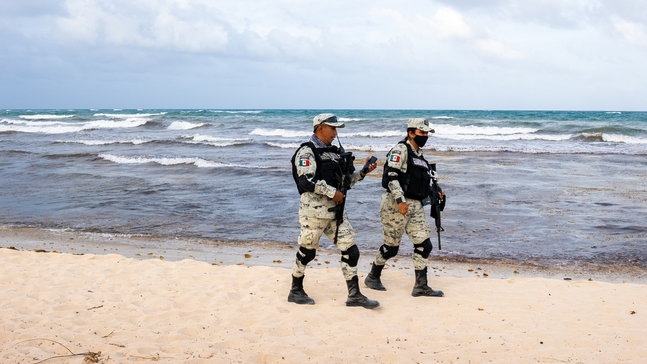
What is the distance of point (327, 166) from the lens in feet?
19.4

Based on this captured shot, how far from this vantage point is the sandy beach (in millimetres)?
5020

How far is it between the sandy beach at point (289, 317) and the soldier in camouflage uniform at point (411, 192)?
0.47 metres

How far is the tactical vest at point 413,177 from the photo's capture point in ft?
21.2

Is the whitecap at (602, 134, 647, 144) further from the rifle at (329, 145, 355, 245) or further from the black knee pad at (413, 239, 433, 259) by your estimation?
the rifle at (329, 145, 355, 245)

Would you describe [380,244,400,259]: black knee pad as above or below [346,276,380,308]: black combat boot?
above

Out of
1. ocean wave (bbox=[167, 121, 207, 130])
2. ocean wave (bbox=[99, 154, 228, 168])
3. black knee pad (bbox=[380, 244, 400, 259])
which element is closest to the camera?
black knee pad (bbox=[380, 244, 400, 259])

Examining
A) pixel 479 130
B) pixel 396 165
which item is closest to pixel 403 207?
pixel 396 165

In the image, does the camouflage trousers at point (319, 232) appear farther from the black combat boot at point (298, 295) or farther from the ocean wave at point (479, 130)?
the ocean wave at point (479, 130)

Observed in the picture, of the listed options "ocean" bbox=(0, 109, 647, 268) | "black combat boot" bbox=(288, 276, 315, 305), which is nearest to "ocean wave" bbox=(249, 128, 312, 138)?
"ocean" bbox=(0, 109, 647, 268)

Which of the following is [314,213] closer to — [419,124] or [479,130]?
[419,124]

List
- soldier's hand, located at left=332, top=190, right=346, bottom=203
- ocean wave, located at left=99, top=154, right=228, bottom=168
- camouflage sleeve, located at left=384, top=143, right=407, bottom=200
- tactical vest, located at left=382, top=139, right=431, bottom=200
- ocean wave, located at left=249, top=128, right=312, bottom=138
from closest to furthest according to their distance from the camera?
soldier's hand, located at left=332, top=190, right=346, bottom=203 → camouflage sleeve, located at left=384, top=143, right=407, bottom=200 → tactical vest, located at left=382, top=139, right=431, bottom=200 → ocean wave, located at left=99, top=154, right=228, bottom=168 → ocean wave, located at left=249, top=128, right=312, bottom=138

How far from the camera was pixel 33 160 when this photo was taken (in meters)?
24.1

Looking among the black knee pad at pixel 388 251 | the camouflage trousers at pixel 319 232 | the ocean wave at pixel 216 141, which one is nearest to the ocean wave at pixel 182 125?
the ocean wave at pixel 216 141

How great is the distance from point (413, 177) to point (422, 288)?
1.26 meters
